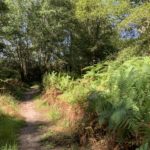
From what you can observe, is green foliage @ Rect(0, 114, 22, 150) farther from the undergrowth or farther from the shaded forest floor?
the undergrowth

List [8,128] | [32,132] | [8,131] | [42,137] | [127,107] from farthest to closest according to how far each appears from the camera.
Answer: [32,132] → [8,128] → [8,131] → [42,137] → [127,107]

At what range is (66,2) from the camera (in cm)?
3606

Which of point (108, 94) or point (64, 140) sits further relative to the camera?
point (64, 140)

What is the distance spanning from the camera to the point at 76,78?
2327cm

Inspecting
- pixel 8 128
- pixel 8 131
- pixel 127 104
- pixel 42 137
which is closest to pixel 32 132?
pixel 8 128

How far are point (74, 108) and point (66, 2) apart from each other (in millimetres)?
26766

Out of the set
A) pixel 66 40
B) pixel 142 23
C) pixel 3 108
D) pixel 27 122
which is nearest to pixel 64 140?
pixel 27 122

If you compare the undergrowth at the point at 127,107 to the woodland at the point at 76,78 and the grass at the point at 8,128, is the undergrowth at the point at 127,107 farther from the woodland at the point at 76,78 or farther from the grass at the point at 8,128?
the grass at the point at 8,128

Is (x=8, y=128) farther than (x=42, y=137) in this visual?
Yes

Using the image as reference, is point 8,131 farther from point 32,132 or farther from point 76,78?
point 76,78

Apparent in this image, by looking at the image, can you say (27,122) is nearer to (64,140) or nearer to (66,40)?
(64,140)

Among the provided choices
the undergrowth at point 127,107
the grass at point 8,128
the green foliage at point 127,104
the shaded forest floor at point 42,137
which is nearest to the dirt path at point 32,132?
the shaded forest floor at point 42,137

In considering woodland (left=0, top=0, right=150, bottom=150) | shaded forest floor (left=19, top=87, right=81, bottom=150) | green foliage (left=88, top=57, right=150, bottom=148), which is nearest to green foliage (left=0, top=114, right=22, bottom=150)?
woodland (left=0, top=0, right=150, bottom=150)

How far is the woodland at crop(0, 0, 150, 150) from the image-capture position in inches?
296
